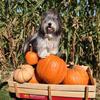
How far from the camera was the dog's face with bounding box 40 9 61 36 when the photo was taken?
5.89 meters

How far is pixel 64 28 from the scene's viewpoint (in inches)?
284

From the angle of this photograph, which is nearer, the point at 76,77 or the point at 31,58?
the point at 76,77

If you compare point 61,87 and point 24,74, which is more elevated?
point 24,74

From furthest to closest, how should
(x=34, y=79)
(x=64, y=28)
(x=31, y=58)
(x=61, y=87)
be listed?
(x=64, y=28) → (x=31, y=58) → (x=34, y=79) → (x=61, y=87)

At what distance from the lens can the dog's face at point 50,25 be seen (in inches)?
232

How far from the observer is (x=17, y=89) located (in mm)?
4945

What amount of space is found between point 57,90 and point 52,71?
14.4 inches

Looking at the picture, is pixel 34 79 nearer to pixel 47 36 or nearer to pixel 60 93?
pixel 60 93

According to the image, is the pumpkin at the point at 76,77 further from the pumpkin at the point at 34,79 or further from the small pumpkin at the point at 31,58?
the small pumpkin at the point at 31,58

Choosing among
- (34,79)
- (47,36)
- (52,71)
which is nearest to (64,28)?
(47,36)

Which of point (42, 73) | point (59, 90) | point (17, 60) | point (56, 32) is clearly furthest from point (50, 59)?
point (17, 60)

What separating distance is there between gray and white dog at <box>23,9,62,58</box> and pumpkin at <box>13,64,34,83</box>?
0.74 metres

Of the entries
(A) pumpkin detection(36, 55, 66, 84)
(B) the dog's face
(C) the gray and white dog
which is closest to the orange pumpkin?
(A) pumpkin detection(36, 55, 66, 84)

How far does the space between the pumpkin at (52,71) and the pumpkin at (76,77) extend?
80 mm
